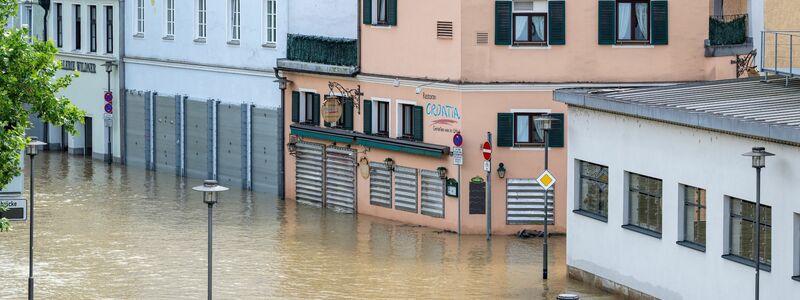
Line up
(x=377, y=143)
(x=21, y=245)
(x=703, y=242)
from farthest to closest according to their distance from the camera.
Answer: (x=377, y=143)
(x=21, y=245)
(x=703, y=242)

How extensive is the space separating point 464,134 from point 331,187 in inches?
240

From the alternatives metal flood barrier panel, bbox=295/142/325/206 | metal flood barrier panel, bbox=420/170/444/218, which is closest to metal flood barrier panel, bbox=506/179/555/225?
metal flood barrier panel, bbox=420/170/444/218

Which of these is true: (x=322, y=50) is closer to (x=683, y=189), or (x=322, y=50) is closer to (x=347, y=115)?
(x=347, y=115)

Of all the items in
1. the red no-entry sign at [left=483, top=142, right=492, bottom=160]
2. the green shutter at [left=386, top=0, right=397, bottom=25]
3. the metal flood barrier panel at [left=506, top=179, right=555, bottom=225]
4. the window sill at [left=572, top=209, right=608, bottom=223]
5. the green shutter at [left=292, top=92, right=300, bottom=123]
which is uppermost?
the green shutter at [left=386, top=0, right=397, bottom=25]

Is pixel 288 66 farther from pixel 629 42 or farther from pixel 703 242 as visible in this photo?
pixel 703 242

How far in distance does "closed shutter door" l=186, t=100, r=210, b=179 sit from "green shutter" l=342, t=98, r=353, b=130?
27.5 ft

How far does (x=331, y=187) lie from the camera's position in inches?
2029

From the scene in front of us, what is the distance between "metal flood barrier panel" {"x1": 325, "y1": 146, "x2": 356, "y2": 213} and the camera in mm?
50500

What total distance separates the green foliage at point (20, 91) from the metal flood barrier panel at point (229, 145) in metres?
23.9

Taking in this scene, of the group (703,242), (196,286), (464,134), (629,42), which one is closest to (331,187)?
(464,134)

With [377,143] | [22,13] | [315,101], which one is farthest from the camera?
[22,13]

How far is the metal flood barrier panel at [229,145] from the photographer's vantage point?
5675 centimetres

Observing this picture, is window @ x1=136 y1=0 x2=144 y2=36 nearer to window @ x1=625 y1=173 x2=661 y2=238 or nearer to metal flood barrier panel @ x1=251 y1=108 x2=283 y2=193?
metal flood barrier panel @ x1=251 y1=108 x2=283 y2=193

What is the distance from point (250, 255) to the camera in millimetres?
43375
